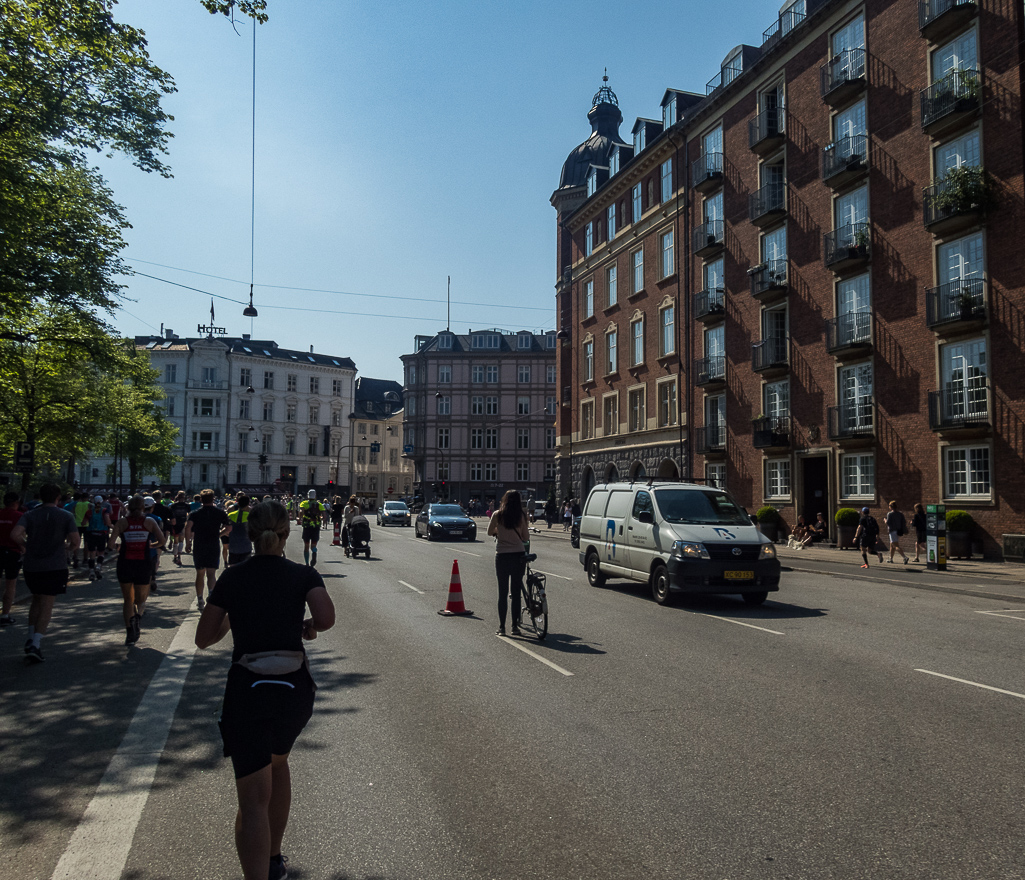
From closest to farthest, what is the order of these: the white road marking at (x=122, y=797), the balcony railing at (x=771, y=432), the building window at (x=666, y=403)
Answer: the white road marking at (x=122, y=797)
the balcony railing at (x=771, y=432)
the building window at (x=666, y=403)

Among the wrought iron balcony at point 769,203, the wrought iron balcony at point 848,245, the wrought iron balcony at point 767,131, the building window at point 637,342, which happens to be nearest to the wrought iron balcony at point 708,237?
the wrought iron balcony at point 769,203

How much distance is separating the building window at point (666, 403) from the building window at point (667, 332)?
1.47 m

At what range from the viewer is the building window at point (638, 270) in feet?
140

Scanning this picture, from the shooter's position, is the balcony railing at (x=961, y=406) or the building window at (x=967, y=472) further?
the building window at (x=967, y=472)

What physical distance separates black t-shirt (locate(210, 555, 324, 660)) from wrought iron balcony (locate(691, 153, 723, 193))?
35.4 metres

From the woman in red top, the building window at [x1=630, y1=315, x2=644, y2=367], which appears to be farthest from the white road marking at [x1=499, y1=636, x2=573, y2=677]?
the building window at [x1=630, y1=315, x2=644, y2=367]

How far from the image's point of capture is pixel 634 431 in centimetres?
4278

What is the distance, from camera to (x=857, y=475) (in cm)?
2809

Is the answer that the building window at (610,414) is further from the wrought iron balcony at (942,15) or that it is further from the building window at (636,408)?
the wrought iron balcony at (942,15)

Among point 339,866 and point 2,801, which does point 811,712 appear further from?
point 2,801

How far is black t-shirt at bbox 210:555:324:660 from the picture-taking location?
140 inches

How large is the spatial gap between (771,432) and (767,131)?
11778 mm

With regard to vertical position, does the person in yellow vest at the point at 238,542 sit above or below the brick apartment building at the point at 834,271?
below

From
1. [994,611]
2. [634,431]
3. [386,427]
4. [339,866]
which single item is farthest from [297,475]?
[339,866]
